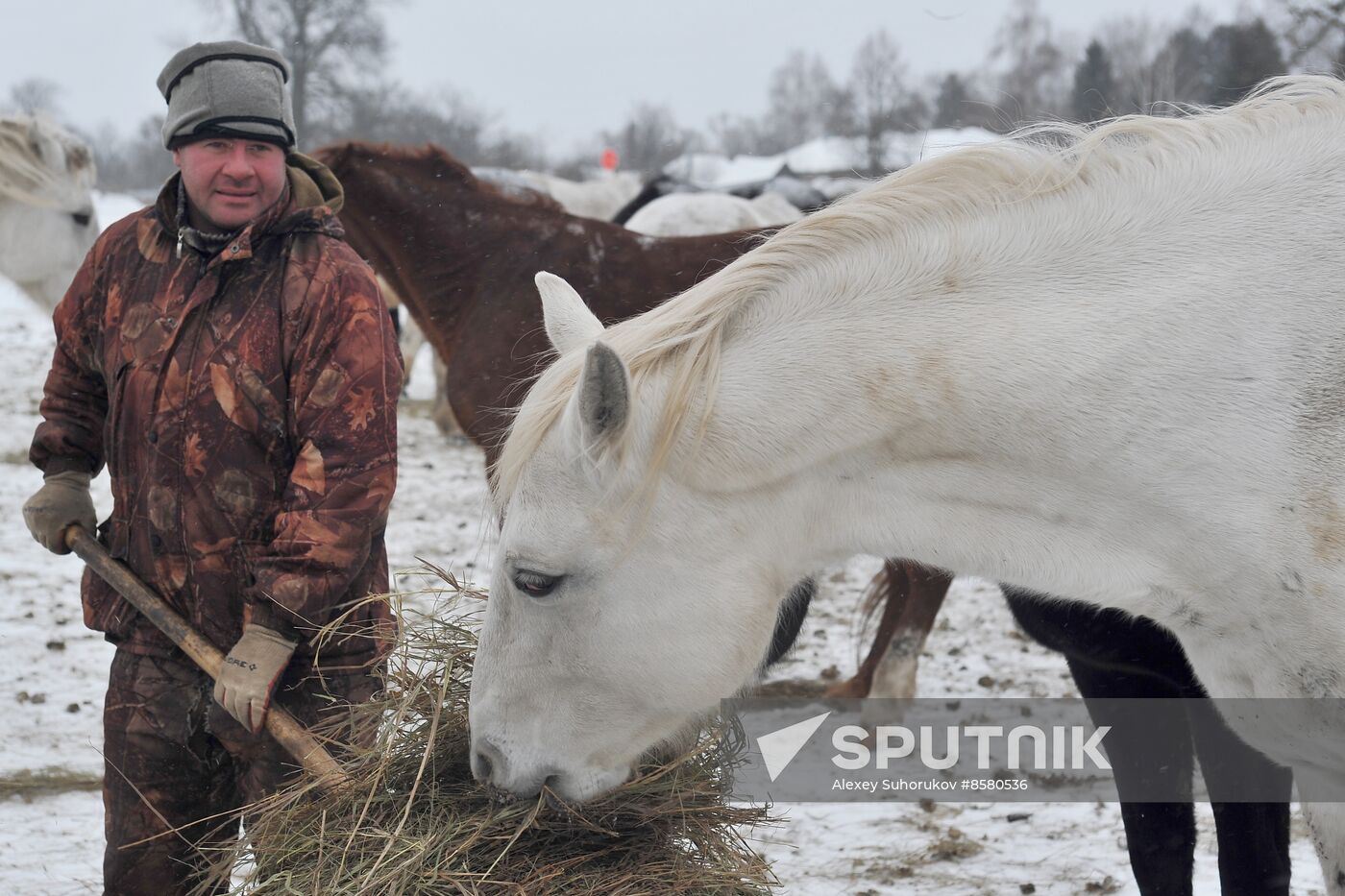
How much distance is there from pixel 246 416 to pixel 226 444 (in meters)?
0.07

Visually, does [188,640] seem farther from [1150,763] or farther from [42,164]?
[42,164]

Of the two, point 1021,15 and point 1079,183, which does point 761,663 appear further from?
point 1021,15

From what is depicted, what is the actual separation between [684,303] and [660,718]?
80 cm

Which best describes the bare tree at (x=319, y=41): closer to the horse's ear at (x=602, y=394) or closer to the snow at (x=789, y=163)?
the snow at (x=789, y=163)

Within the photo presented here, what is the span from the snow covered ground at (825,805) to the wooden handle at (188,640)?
1.78 ft

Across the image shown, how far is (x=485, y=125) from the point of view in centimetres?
3934

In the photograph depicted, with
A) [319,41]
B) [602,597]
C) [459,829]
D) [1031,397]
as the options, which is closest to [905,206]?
[1031,397]

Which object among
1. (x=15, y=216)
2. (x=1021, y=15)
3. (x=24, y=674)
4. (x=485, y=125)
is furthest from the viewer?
(x=485, y=125)

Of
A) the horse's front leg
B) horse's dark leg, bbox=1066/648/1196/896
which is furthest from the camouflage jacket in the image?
the horse's front leg

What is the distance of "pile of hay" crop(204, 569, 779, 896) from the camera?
189 centimetres

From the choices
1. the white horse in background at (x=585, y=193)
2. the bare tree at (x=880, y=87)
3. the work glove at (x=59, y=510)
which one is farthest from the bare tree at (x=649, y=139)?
the work glove at (x=59, y=510)

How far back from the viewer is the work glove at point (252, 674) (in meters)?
2.11

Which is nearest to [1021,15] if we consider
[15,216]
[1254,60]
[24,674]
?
[1254,60]

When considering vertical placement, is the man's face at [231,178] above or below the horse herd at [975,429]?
above
